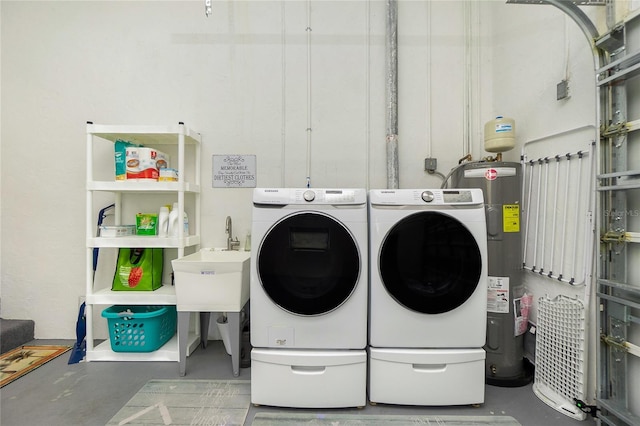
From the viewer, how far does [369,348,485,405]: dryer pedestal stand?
140cm

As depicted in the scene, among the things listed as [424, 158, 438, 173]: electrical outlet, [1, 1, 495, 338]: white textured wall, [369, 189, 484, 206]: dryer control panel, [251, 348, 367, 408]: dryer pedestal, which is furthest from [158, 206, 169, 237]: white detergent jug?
[424, 158, 438, 173]: electrical outlet

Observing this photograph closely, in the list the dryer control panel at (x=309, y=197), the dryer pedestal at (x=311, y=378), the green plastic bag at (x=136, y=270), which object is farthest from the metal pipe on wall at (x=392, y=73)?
the green plastic bag at (x=136, y=270)

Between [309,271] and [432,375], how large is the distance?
0.85m

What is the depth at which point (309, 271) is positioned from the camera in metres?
1.41

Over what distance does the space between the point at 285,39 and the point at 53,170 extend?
2240mm

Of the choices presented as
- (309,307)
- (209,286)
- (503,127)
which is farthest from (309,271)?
(503,127)

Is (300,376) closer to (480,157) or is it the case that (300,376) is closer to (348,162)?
(348,162)

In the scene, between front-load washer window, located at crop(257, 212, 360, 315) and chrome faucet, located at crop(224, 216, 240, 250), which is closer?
front-load washer window, located at crop(257, 212, 360, 315)

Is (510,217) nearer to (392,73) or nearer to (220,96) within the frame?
(392,73)

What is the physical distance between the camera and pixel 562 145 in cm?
160

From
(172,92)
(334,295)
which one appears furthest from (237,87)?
(334,295)

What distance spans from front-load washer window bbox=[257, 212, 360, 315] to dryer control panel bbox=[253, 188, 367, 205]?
0.14m

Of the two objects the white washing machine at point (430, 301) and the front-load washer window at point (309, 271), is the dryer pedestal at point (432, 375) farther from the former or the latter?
the front-load washer window at point (309, 271)

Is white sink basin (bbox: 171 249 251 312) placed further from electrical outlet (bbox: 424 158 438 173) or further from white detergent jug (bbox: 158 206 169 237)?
electrical outlet (bbox: 424 158 438 173)
